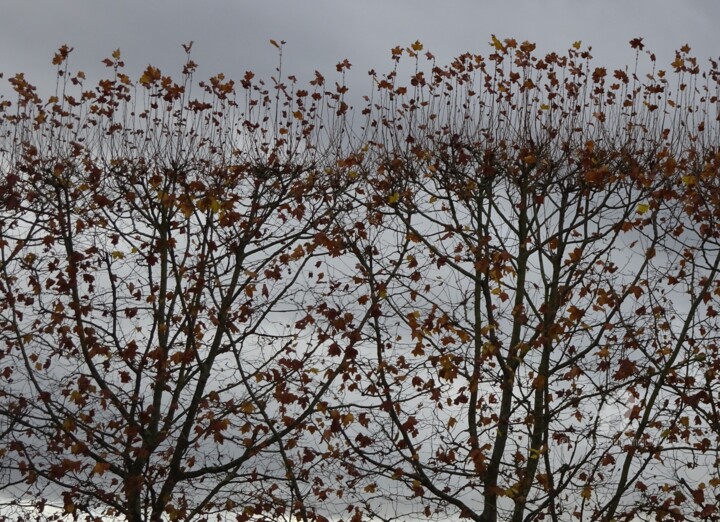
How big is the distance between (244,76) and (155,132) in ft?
5.53

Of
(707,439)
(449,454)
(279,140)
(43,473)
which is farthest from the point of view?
(279,140)

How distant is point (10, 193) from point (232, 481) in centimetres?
→ 551

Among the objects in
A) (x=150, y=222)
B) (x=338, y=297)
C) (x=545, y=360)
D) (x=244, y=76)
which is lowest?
(x=545, y=360)

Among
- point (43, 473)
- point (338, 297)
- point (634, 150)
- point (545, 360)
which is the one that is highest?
point (634, 150)

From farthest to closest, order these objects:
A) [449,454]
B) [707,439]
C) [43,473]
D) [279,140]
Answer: [279,140]
[707,439]
[449,454]
[43,473]

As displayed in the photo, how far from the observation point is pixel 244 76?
12.9 metres

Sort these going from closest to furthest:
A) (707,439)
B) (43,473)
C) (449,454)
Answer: (43,473)
(449,454)
(707,439)

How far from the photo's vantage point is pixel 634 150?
13.1m

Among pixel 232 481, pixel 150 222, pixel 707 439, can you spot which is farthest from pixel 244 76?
pixel 707 439

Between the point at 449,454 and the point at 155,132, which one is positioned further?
the point at 155,132

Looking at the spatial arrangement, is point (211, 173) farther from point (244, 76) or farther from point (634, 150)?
point (634, 150)

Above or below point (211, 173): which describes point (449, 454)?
below

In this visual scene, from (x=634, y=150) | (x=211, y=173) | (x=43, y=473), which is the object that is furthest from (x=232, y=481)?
(x=634, y=150)

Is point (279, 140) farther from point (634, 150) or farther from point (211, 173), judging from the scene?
point (634, 150)
